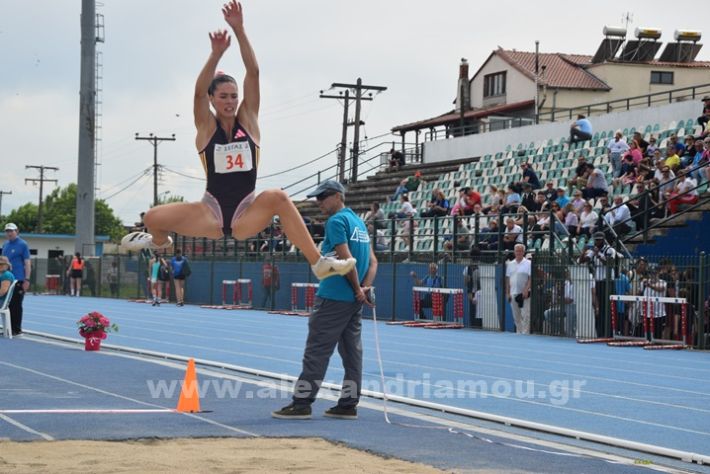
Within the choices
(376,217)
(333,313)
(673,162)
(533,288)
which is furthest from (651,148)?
(333,313)

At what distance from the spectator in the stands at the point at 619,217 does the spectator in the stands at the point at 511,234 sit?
202 centimetres

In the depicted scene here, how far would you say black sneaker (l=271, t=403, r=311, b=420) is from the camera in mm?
9945

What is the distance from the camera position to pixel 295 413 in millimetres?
9961

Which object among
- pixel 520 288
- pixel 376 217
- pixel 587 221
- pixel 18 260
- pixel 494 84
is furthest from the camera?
pixel 494 84

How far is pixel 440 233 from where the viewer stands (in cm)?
2852

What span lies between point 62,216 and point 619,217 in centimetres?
11657

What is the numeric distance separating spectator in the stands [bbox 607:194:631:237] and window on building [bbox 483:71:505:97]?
4568cm

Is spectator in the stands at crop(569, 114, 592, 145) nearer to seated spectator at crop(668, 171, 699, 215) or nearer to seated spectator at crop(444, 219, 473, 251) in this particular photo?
seated spectator at crop(444, 219, 473, 251)

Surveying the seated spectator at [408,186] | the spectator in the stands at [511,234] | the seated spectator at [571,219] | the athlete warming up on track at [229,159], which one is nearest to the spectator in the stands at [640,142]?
the seated spectator at [571,219]

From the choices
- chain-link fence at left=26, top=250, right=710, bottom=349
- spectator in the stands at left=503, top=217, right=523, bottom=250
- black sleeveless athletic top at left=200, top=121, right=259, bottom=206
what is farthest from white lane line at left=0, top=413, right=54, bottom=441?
spectator in the stands at left=503, top=217, right=523, bottom=250

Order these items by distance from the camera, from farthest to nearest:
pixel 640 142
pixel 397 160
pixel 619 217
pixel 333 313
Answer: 1. pixel 397 160
2. pixel 640 142
3. pixel 619 217
4. pixel 333 313

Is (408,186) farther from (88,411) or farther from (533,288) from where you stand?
(88,411)

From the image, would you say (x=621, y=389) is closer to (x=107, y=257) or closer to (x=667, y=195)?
(x=667, y=195)

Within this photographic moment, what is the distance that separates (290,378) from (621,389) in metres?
3.82
